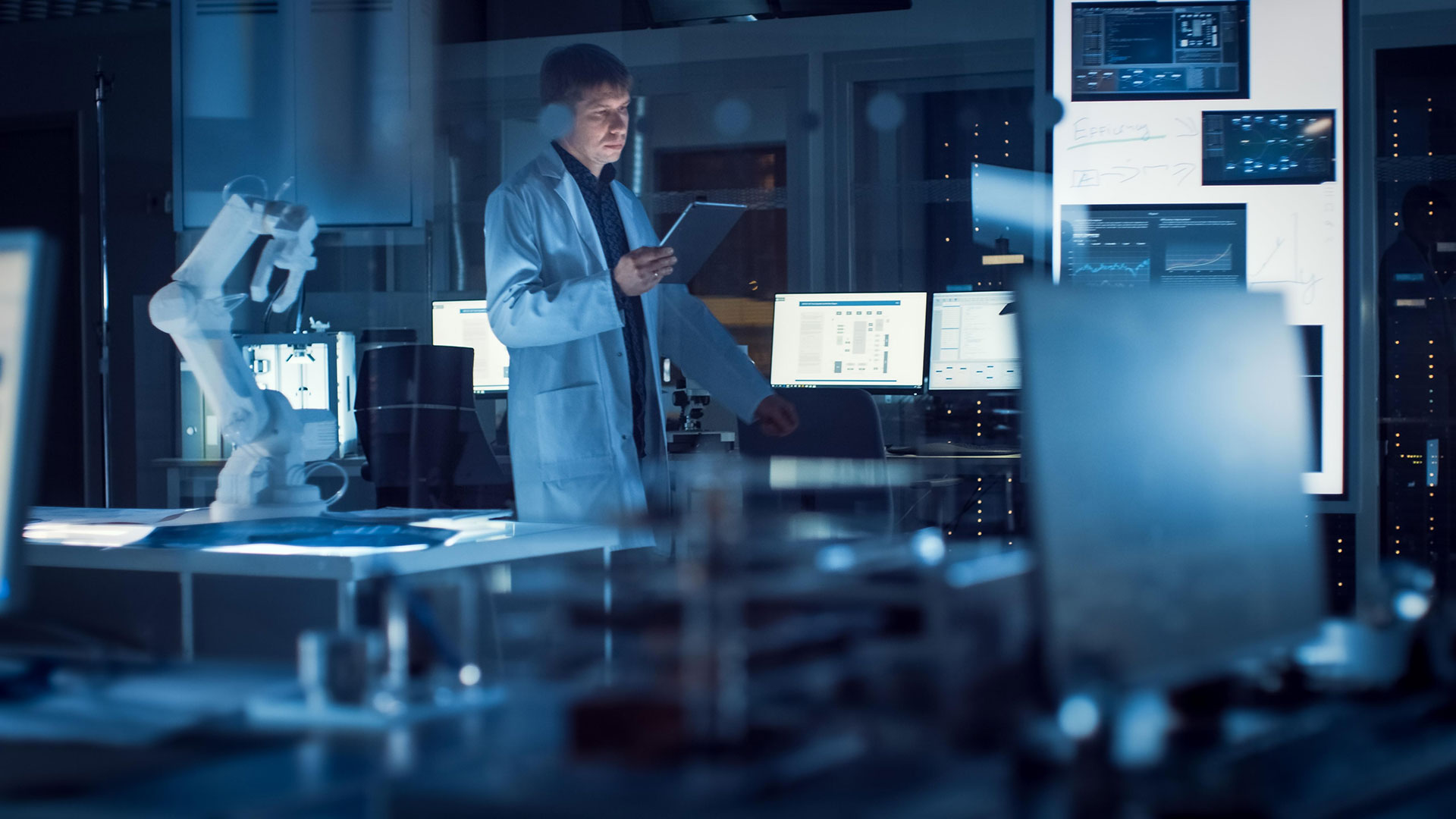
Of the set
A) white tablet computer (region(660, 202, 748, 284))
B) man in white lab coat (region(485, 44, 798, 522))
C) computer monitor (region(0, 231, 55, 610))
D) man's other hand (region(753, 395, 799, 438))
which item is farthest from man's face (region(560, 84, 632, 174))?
computer monitor (region(0, 231, 55, 610))

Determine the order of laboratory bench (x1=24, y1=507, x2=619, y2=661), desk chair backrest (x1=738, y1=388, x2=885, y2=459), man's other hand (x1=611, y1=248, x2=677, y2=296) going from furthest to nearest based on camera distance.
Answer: desk chair backrest (x1=738, y1=388, x2=885, y2=459), man's other hand (x1=611, y1=248, x2=677, y2=296), laboratory bench (x1=24, y1=507, x2=619, y2=661)

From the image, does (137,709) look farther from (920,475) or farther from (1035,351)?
(920,475)

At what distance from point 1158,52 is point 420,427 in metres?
2.42

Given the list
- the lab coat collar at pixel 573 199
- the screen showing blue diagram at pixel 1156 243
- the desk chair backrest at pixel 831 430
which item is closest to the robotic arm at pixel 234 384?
the lab coat collar at pixel 573 199

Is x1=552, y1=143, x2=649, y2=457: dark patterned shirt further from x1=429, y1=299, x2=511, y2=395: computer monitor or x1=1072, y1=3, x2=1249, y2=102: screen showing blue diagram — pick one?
x1=429, y1=299, x2=511, y2=395: computer monitor

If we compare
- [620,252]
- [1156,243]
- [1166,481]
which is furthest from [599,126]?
[1166,481]

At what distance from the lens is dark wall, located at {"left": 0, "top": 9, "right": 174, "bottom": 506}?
595 centimetres

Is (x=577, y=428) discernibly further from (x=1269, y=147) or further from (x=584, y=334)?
(x=1269, y=147)

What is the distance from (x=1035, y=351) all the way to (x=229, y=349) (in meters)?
1.69

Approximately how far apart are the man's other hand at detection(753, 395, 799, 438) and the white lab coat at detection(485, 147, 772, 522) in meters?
0.14

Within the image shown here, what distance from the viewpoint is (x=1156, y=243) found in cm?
293

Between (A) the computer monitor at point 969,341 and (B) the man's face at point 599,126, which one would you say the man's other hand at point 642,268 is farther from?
(A) the computer monitor at point 969,341

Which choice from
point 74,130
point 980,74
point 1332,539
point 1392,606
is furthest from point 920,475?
point 74,130

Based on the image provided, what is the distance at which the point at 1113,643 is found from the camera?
0.78 m
